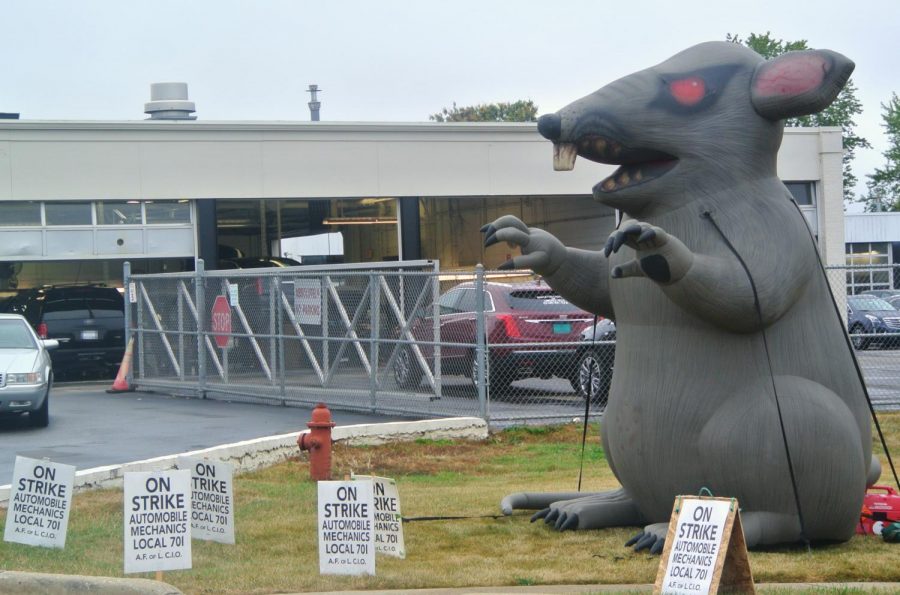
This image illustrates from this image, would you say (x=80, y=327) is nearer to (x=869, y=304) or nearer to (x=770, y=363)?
(x=869, y=304)

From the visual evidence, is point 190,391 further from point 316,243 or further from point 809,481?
point 809,481

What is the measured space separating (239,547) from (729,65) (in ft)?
13.1

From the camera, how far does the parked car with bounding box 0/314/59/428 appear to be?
568 inches

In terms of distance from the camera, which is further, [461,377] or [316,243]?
[316,243]

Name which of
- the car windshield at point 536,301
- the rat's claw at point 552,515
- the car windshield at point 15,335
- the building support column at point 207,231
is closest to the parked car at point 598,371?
the car windshield at point 536,301

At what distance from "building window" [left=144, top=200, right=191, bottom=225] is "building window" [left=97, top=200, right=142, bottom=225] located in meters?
0.20

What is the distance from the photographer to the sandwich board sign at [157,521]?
6457mm

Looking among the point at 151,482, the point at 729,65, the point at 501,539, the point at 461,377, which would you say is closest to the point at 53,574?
the point at 151,482

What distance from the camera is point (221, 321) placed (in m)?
18.2

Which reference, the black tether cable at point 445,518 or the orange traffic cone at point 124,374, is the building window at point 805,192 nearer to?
the orange traffic cone at point 124,374

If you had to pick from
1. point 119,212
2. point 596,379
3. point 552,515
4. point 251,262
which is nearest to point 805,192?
point 251,262

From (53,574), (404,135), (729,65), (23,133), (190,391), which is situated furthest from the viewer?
(404,135)

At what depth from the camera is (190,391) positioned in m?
19.1

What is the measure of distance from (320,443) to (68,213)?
1478 cm
